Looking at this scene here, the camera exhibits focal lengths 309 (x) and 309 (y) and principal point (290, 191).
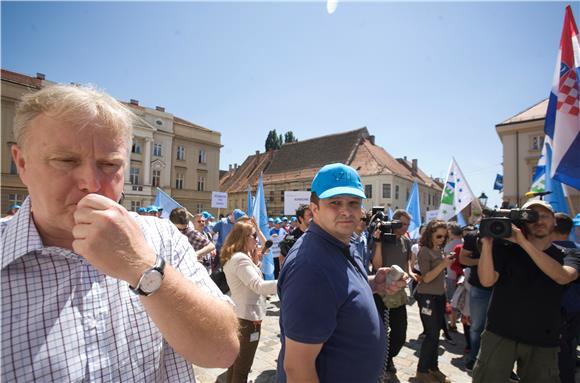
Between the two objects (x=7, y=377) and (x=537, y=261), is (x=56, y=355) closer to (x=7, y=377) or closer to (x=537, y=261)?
(x=7, y=377)

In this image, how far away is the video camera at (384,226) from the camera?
13.0 feet

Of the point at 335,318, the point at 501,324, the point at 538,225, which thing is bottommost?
the point at 501,324

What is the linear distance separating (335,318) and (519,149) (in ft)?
111

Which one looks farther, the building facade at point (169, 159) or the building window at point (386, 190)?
the building window at point (386, 190)

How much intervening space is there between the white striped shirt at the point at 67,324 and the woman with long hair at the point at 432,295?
12.8 ft

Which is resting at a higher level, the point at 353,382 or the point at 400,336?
the point at 353,382

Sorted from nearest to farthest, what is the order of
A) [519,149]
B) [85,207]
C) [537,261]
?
[85,207] < [537,261] < [519,149]

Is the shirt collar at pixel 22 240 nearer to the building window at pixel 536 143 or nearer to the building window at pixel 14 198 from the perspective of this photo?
the building window at pixel 536 143

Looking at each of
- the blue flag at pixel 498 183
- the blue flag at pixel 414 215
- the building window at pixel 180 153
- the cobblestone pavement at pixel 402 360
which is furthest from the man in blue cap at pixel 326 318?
the building window at pixel 180 153

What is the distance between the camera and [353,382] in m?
1.70

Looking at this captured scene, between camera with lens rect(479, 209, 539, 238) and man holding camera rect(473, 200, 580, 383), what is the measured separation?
0.23 ft

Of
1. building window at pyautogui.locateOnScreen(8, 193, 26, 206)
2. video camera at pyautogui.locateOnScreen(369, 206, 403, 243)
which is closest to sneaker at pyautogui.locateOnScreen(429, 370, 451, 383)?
video camera at pyautogui.locateOnScreen(369, 206, 403, 243)

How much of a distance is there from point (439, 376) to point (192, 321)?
4.38 meters

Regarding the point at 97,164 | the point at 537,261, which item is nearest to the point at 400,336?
the point at 537,261
